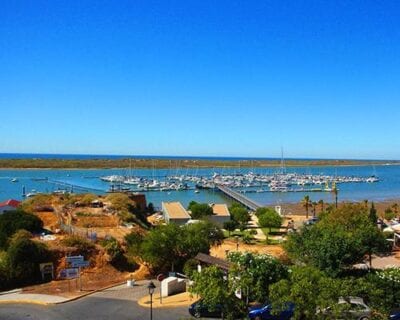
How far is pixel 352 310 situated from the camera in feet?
51.2

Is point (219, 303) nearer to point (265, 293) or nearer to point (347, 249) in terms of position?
point (265, 293)

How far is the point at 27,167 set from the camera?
190750 millimetres

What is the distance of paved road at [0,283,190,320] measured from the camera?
19.7 m

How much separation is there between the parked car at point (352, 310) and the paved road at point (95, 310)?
637cm

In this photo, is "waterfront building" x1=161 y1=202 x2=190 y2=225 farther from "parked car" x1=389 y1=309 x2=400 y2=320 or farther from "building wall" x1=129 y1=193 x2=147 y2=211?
"parked car" x1=389 y1=309 x2=400 y2=320

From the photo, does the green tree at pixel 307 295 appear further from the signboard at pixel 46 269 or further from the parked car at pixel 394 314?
the signboard at pixel 46 269

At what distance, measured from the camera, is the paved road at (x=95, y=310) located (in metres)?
19.7

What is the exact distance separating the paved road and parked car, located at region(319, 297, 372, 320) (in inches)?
251

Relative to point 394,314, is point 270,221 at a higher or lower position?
lower

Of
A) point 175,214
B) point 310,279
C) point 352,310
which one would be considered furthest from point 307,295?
point 175,214

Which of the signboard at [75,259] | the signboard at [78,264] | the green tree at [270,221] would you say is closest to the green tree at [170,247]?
the signboard at [78,264]

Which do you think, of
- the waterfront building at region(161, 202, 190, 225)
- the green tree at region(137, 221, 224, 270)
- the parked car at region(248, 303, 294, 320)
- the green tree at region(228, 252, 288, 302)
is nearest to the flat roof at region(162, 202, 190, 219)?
the waterfront building at region(161, 202, 190, 225)

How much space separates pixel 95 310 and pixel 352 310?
1062cm

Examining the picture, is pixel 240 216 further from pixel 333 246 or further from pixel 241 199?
pixel 241 199
